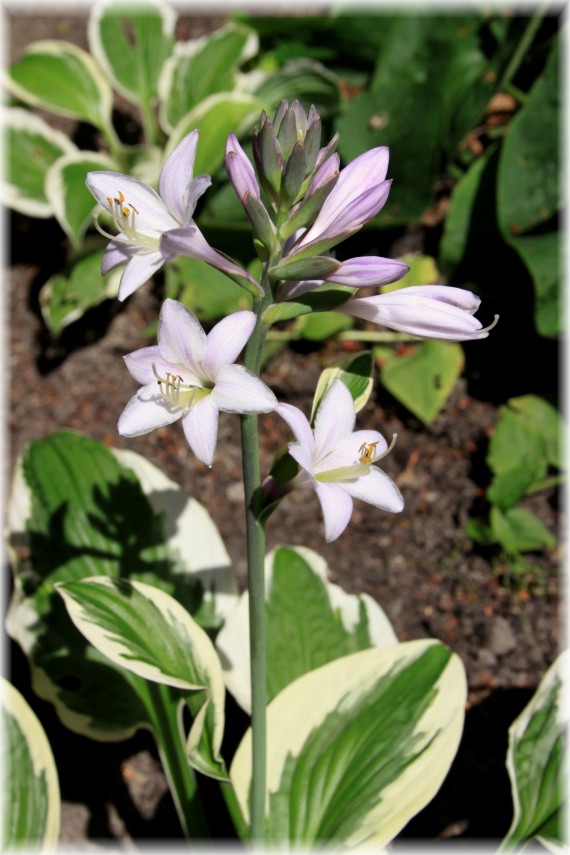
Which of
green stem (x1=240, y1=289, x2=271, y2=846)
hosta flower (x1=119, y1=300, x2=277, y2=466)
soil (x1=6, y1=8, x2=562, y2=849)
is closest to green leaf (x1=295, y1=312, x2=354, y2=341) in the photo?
soil (x1=6, y1=8, x2=562, y2=849)

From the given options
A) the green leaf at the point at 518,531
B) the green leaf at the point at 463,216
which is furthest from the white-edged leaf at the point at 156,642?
the green leaf at the point at 463,216

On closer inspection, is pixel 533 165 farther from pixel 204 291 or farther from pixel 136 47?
pixel 136 47

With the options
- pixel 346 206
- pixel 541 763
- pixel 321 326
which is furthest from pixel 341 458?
pixel 321 326

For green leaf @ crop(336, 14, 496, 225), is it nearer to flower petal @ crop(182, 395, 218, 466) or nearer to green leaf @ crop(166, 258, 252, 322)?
green leaf @ crop(166, 258, 252, 322)

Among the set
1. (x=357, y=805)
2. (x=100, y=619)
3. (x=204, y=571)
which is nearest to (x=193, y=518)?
(x=204, y=571)

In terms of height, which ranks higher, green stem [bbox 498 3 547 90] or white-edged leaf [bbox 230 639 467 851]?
green stem [bbox 498 3 547 90]

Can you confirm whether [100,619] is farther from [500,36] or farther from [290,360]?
[500,36]
